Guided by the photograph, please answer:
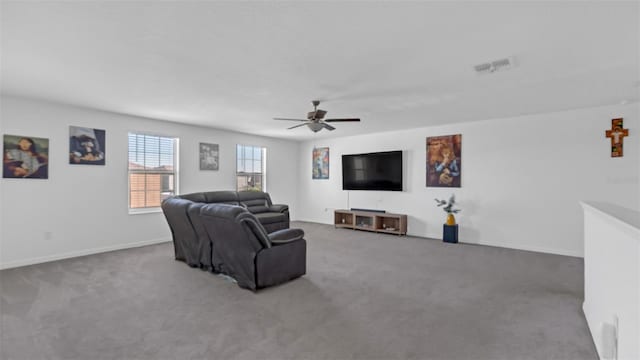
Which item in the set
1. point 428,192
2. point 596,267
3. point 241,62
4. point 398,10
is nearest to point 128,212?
point 241,62

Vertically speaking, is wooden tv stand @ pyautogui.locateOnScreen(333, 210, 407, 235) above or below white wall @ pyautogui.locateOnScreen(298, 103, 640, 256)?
below

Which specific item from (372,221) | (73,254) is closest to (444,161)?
(372,221)

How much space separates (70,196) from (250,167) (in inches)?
150

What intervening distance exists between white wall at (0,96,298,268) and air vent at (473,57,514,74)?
5545 mm

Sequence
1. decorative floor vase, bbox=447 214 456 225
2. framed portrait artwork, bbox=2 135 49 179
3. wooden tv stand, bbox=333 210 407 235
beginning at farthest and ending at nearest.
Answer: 1. wooden tv stand, bbox=333 210 407 235
2. decorative floor vase, bbox=447 214 456 225
3. framed portrait artwork, bbox=2 135 49 179

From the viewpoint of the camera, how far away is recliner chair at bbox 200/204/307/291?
3.27 metres

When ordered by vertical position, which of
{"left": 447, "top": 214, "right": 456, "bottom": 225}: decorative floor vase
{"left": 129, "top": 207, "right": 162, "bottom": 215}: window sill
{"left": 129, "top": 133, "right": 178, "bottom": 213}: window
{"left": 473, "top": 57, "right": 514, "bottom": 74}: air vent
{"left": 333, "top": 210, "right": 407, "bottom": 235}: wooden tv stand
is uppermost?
{"left": 473, "top": 57, "right": 514, "bottom": 74}: air vent

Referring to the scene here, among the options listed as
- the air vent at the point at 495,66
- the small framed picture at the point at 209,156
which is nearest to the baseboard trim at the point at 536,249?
the air vent at the point at 495,66

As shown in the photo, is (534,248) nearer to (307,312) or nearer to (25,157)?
(307,312)

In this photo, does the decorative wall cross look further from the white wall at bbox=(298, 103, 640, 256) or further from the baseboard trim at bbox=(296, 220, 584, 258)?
the baseboard trim at bbox=(296, 220, 584, 258)

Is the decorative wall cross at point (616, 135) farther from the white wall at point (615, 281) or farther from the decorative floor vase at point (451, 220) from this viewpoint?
the white wall at point (615, 281)

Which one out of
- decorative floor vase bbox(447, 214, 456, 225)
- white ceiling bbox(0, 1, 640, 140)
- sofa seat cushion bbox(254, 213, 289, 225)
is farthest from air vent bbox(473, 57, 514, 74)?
sofa seat cushion bbox(254, 213, 289, 225)

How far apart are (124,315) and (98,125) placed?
12.3 feet

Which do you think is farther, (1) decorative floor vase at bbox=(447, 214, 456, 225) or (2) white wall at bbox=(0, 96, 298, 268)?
(1) decorative floor vase at bbox=(447, 214, 456, 225)
